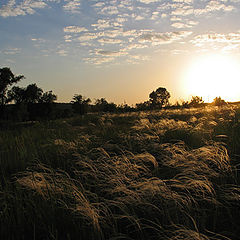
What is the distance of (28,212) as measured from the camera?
7.80ft

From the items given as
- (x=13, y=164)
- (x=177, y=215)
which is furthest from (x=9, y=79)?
(x=177, y=215)

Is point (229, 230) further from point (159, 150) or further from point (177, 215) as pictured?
point (159, 150)

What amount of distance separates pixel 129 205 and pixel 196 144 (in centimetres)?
303

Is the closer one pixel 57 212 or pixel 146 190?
pixel 57 212

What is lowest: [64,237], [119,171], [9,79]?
[64,237]

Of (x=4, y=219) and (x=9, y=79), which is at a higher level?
(x=9, y=79)

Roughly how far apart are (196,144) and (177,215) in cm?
311

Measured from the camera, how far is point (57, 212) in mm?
2371

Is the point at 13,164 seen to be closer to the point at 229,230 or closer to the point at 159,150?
the point at 159,150

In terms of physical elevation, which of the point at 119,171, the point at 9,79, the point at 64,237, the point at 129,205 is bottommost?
the point at 64,237

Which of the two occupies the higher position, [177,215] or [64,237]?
[177,215]

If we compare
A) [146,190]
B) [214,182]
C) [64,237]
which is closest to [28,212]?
[64,237]

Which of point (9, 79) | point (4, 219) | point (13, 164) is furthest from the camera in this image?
point (9, 79)

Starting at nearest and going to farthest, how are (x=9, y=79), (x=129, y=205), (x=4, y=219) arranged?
(x=4, y=219)
(x=129, y=205)
(x=9, y=79)
